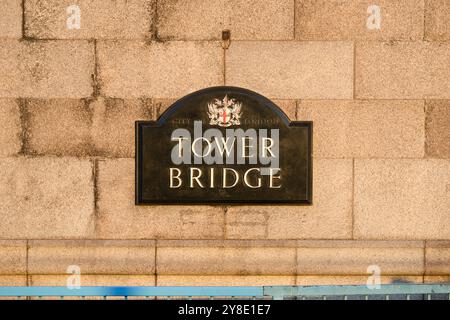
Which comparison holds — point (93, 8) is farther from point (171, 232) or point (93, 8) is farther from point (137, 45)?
point (171, 232)

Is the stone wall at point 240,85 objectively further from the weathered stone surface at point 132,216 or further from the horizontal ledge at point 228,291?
the horizontal ledge at point 228,291

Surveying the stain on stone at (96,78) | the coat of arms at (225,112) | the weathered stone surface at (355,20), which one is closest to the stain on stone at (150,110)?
the stain on stone at (96,78)

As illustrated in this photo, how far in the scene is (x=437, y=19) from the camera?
8320mm

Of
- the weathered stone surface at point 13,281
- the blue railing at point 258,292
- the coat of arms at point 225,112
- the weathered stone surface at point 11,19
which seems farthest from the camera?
the weathered stone surface at point 13,281

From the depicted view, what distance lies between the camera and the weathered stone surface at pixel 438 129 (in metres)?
8.35

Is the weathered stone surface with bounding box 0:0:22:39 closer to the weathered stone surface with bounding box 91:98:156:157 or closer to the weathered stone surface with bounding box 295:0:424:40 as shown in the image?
the weathered stone surface with bounding box 91:98:156:157

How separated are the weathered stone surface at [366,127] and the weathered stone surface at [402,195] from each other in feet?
0.62

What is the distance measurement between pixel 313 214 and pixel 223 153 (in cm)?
172

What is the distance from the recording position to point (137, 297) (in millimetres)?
8414

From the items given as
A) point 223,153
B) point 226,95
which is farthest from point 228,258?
point 226,95

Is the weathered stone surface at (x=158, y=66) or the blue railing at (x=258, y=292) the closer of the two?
the blue railing at (x=258, y=292)

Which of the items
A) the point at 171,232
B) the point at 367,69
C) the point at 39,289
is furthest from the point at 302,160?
the point at 39,289

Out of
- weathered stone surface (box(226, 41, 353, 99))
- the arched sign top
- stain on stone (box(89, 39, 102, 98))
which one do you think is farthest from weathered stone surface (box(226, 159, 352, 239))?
stain on stone (box(89, 39, 102, 98))

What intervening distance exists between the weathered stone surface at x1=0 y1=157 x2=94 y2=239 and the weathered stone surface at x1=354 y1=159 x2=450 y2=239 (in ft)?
14.1
